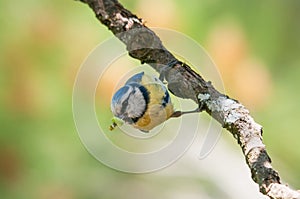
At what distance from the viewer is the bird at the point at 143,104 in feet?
1.82

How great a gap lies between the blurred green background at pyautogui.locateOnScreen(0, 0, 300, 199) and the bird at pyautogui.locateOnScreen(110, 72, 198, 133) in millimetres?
419

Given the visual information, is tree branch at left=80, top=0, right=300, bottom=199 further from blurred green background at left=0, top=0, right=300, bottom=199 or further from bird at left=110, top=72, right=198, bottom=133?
blurred green background at left=0, top=0, right=300, bottom=199

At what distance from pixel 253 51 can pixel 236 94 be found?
11 cm

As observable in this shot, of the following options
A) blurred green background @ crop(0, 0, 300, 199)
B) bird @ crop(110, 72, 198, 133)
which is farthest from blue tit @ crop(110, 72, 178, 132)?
blurred green background @ crop(0, 0, 300, 199)

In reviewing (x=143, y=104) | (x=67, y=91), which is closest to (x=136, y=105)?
(x=143, y=104)

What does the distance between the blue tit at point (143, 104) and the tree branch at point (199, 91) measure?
0.04ft

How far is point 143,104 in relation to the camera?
1.88 feet

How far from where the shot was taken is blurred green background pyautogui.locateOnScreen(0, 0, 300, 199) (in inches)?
39.9

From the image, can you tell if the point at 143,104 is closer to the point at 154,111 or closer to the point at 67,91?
the point at 154,111

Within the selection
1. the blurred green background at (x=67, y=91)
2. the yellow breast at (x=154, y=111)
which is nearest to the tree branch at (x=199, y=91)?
the yellow breast at (x=154, y=111)

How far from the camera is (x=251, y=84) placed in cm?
104

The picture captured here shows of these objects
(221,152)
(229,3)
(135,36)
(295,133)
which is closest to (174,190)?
(221,152)

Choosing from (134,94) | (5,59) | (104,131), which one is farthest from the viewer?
(5,59)

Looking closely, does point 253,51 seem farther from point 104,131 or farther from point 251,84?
point 104,131
